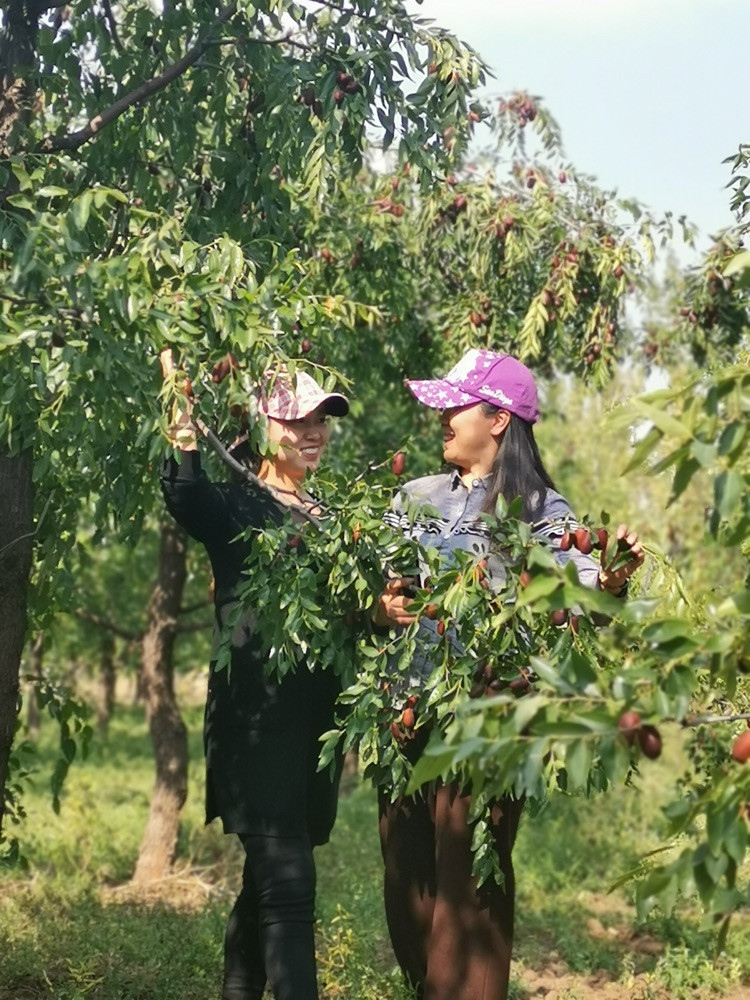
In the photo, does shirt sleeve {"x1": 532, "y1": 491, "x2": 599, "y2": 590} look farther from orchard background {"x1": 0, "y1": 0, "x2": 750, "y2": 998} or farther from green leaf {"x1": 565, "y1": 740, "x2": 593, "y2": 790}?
green leaf {"x1": 565, "y1": 740, "x2": 593, "y2": 790}

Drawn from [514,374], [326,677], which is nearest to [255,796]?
[326,677]

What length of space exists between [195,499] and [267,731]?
2.10 ft

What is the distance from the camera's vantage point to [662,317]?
1012cm

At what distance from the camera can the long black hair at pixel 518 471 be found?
13.0ft

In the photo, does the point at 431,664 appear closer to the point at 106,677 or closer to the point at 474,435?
the point at 474,435

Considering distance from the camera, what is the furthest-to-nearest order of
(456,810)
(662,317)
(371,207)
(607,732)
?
(662,317), (371,207), (456,810), (607,732)

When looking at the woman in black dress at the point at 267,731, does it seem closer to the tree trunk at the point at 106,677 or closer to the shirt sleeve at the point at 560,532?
the shirt sleeve at the point at 560,532

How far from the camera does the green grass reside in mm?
5316

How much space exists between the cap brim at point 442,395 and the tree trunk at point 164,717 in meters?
5.32

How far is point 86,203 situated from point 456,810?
178 centimetres

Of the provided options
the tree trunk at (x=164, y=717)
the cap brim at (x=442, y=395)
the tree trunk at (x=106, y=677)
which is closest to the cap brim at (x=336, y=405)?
the cap brim at (x=442, y=395)

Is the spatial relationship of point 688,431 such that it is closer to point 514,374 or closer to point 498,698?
point 498,698

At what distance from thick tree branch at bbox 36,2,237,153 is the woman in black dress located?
Result: 1.00 m

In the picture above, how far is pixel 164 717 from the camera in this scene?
983 centimetres
